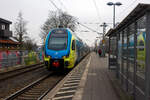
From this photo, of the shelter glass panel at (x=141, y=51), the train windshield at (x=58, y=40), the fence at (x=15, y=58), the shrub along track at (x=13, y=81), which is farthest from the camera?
the fence at (x=15, y=58)

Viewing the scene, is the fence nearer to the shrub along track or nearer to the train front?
the shrub along track

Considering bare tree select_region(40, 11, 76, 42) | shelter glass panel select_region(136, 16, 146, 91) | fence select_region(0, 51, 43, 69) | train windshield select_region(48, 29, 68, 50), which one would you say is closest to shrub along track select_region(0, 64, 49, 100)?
train windshield select_region(48, 29, 68, 50)

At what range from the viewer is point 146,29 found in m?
4.41

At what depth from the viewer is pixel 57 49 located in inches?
529

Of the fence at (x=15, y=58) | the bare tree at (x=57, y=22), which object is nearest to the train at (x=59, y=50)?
the fence at (x=15, y=58)

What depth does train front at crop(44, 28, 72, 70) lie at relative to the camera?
1312 centimetres

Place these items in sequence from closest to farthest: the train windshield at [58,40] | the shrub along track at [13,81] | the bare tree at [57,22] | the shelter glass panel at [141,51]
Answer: the shelter glass panel at [141,51], the shrub along track at [13,81], the train windshield at [58,40], the bare tree at [57,22]

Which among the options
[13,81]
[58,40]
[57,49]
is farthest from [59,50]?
[13,81]

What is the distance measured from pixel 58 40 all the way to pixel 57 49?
80cm

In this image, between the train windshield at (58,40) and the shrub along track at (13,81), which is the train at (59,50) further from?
the shrub along track at (13,81)

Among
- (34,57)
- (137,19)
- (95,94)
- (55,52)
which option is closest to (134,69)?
(137,19)

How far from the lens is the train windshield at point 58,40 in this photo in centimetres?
1358

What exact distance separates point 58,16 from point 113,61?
29131 mm

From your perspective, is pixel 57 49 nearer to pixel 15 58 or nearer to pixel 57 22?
pixel 15 58
